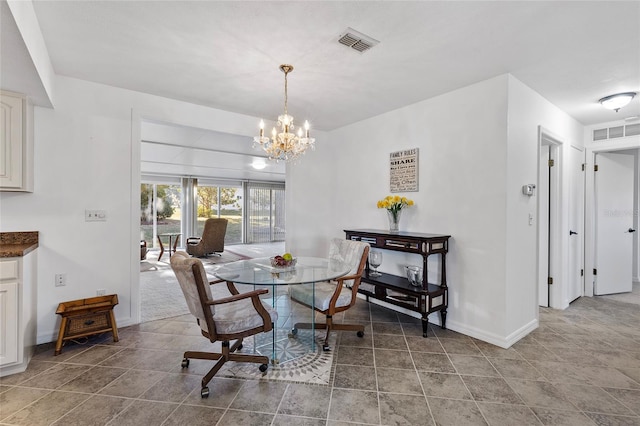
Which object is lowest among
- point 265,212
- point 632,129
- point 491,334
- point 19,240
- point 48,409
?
point 48,409

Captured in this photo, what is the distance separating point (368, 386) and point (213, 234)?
19.7 ft

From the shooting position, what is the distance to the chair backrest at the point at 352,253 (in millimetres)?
2848

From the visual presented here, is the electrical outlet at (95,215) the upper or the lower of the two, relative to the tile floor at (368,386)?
upper

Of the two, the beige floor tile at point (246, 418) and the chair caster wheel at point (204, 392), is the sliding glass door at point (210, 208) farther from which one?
the beige floor tile at point (246, 418)

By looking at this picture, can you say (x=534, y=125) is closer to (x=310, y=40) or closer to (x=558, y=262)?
(x=558, y=262)

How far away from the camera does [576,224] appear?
13.2 feet

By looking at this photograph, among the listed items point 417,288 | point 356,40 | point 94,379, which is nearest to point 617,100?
point 417,288

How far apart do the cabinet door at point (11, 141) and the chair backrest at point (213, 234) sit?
15.2ft

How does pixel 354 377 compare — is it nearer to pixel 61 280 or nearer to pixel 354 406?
pixel 354 406

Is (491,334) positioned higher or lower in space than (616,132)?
lower

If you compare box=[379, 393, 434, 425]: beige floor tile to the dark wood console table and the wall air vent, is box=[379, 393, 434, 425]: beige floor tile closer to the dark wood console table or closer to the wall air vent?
the dark wood console table

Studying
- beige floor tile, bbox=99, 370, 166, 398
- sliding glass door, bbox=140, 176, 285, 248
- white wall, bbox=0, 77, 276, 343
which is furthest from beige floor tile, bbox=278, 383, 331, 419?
sliding glass door, bbox=140, 176, 285, 248

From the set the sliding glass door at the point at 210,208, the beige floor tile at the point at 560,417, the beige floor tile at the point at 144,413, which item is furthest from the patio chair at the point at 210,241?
the beige floor tile at the point at 560,417

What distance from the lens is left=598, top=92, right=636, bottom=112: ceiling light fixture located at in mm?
3041
